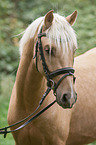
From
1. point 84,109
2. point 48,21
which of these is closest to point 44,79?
point 48,21

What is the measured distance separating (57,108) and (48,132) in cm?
30

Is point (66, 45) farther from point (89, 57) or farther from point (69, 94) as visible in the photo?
point (89, 57)

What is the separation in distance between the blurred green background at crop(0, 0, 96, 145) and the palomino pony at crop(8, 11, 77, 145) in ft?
7.68

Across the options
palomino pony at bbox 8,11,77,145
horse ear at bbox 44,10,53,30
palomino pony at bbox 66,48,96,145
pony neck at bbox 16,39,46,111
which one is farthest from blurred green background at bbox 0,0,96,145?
horse ear at bbox 44,10,53,30

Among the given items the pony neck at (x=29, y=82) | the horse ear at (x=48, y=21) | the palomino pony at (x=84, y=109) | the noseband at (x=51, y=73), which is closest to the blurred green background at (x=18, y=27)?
the palomino pony at (x=84, y=109)

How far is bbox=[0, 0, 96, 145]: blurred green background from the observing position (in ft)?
23.9

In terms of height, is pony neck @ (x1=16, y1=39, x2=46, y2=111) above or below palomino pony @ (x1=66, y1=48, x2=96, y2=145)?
above

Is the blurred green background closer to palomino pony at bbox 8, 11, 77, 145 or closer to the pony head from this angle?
palomino pony at bbox 8, 11, 77, 145

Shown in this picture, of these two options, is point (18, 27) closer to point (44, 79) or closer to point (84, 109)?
point (84, 109)

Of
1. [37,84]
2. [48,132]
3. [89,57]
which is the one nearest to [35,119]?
[48,132]

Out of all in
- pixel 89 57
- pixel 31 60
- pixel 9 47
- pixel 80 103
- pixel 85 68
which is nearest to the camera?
pixel 31 60

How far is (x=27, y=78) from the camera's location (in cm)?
258

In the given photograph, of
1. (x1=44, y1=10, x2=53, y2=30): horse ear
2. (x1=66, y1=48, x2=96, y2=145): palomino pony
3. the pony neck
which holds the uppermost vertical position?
(x1=44, y1=10, x2=53, y2=30): horse ear

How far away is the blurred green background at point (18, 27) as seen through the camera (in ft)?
23.9
